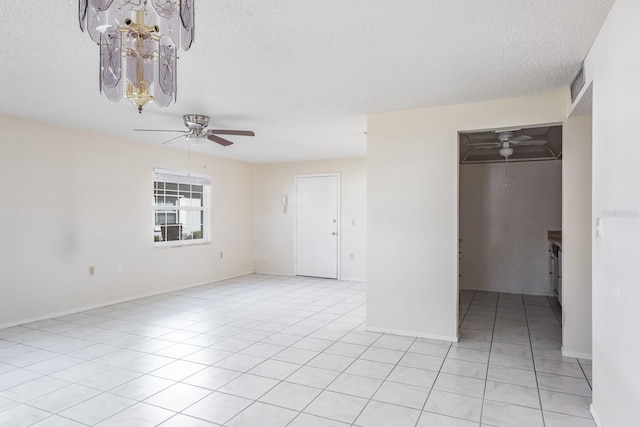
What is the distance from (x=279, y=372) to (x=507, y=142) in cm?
375

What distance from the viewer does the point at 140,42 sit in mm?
1926

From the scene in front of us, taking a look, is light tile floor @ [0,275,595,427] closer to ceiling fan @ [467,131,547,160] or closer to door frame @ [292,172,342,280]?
ceiling fan @ [467,131,547,160]

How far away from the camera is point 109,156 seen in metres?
5.16

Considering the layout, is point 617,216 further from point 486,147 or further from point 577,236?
point 486,147

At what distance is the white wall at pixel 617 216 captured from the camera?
1.63m

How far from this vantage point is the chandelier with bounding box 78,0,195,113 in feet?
5.41

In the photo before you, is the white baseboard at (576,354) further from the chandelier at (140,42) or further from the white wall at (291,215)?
the white wall at (291,215)

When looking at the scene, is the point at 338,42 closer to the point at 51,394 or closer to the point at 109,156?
the point at 51,394

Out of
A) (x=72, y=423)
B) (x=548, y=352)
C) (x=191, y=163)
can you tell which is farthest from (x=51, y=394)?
(x=191, y=163)

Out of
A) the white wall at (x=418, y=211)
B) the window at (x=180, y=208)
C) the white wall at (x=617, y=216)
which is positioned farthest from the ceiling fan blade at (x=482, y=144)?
the window at (x=180, y=208)

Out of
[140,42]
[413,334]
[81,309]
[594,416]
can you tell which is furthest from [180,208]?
[594,416]

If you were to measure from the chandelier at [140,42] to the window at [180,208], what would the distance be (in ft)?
13.1

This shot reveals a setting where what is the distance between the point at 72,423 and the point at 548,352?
3.65 metres

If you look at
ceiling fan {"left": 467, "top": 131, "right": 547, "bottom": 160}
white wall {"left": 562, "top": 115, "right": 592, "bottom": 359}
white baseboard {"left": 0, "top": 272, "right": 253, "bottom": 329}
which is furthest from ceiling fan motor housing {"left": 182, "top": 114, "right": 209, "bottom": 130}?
white wall {"left": 562, "top": 115, "right": 592, "bottom": 359}
